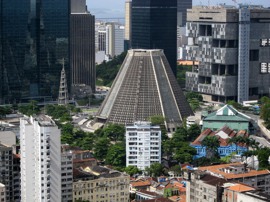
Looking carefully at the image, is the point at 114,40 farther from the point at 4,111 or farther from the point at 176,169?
the point at 176,169

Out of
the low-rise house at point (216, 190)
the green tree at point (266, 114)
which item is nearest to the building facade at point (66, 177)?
the low-rise house at point (216, 190)

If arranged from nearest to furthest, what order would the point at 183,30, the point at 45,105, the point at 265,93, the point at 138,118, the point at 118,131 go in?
1. the point at 118,131
2. the point at 138,118
3. the point at 45,105
4. the point at 265,93
5. the point at 183,30

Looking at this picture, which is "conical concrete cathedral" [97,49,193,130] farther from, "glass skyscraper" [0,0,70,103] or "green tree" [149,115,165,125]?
"glass skyscraper" [0,0,70,103]

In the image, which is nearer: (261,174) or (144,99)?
(261,174)

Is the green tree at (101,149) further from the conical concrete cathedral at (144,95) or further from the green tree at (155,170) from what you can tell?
the conical concrete cathedral at (144,95)

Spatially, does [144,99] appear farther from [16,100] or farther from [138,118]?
[16,100]

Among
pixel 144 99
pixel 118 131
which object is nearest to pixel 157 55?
pixel 144 99

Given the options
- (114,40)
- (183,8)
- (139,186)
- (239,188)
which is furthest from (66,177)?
(183,8)
